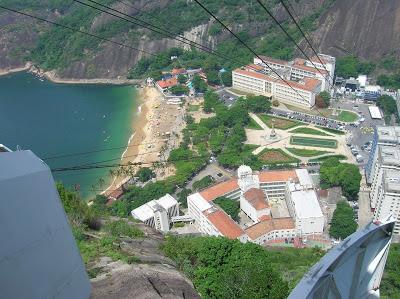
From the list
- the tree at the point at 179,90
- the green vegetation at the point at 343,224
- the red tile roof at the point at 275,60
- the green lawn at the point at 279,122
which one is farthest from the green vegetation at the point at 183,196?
the red tile roof at the point at 275,60

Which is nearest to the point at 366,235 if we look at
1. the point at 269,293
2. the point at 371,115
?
the point at 269,293

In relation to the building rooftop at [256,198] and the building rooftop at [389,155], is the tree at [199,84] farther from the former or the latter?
the building rooftop at [389,155]

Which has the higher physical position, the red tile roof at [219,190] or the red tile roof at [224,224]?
the red tile roof at [219,190]

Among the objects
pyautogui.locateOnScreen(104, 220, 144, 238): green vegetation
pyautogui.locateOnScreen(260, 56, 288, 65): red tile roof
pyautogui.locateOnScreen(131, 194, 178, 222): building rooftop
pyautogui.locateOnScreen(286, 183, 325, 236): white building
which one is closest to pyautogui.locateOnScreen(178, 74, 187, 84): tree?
pyautogui.locateOnScreen(260, 56, 288, 65): red tile roof

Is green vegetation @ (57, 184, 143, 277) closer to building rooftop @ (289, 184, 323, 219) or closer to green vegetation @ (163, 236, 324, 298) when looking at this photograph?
green vegetation @ (163, 236, 324, 298)

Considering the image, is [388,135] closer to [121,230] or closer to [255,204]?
[255,204]
